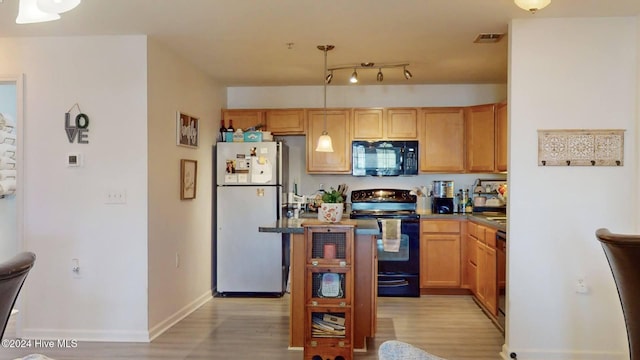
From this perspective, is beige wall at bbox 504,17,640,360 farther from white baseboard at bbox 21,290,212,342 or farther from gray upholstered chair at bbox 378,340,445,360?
white baseboard at bbox 21,290,212,342

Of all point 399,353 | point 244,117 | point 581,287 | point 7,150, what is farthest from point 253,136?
point 399,353

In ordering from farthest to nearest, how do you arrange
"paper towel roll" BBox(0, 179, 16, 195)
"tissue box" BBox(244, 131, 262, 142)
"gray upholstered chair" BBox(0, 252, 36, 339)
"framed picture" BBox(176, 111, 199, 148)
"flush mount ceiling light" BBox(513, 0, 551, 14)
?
"tissue box" BBox(244, 131, 262, 142), "paper towel roll" BBox(0, 179, 16, 195), "framed picture" BBox(176, 111, 199, 148), "flush mount ceiling light" BBox(513, 0, 551, 14), "gray upholstered chair" BBox(0, 252, 36, 339)

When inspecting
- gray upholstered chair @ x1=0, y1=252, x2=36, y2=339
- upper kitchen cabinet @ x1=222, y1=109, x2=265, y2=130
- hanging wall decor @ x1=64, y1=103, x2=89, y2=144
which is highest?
upper kitchen cabinet @ x1=222, y1=109, x2=265, y2=130

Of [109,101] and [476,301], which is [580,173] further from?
[109,101]

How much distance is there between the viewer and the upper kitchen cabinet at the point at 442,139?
5156 millimetres

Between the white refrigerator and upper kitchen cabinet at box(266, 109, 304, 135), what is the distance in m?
0.43

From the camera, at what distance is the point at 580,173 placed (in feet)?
10.2

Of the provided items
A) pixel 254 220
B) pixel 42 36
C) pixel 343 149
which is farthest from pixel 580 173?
pixel 42 36

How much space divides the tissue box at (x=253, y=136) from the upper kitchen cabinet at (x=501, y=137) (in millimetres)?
2492

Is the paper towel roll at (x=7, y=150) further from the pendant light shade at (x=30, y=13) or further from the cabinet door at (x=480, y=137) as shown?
the cabinet door at (x=480, y=137)

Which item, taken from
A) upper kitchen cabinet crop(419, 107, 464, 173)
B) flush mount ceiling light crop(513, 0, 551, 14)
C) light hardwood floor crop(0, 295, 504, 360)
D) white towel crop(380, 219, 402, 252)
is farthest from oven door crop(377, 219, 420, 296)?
flush mount ceiling light crop(513, 0, 551, 14)

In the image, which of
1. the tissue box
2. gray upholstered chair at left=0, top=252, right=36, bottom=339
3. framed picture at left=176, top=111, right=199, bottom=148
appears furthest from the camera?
the tissue box

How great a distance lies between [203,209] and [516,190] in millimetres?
3004

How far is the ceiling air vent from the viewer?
3.49 metres
